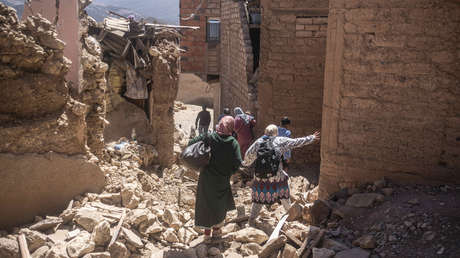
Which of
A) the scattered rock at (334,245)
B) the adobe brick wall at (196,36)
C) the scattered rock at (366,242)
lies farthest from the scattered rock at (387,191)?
the adobe brick wall at (196,36)

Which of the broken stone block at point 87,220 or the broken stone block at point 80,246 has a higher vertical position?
the broken stone block at point 87,220

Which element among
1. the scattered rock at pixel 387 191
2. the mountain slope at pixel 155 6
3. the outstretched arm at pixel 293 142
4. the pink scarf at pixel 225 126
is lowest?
the scattered rock at pixel 387 191

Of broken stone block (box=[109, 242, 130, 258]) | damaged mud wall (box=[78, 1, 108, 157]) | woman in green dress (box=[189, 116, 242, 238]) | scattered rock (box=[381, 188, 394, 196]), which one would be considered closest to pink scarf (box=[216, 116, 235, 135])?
woman in green dress (box=[189, 116, 242, 238])

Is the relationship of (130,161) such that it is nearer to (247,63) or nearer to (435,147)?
(247,63)

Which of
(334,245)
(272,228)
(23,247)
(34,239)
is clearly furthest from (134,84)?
(334,245)

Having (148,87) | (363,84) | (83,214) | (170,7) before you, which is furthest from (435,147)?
(170,7)

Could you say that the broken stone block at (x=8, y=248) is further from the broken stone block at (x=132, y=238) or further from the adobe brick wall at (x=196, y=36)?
the adobe brick wall at (x=196, y=36)

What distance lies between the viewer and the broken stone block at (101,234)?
13.0 feet

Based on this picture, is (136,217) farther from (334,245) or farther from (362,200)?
(362,200)

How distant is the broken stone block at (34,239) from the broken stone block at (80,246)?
24 centimetres

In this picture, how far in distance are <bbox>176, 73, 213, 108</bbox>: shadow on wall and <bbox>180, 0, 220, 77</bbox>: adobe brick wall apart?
1284 millimetres

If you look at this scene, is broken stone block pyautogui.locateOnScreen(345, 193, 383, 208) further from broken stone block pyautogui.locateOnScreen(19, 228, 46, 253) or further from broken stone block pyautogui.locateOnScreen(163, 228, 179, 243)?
broken stone block pyautogui.locateOnScreen(19, 228, 46, 253)

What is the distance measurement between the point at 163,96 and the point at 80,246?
18.0ft

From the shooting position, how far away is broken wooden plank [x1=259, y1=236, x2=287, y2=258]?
4168mm
